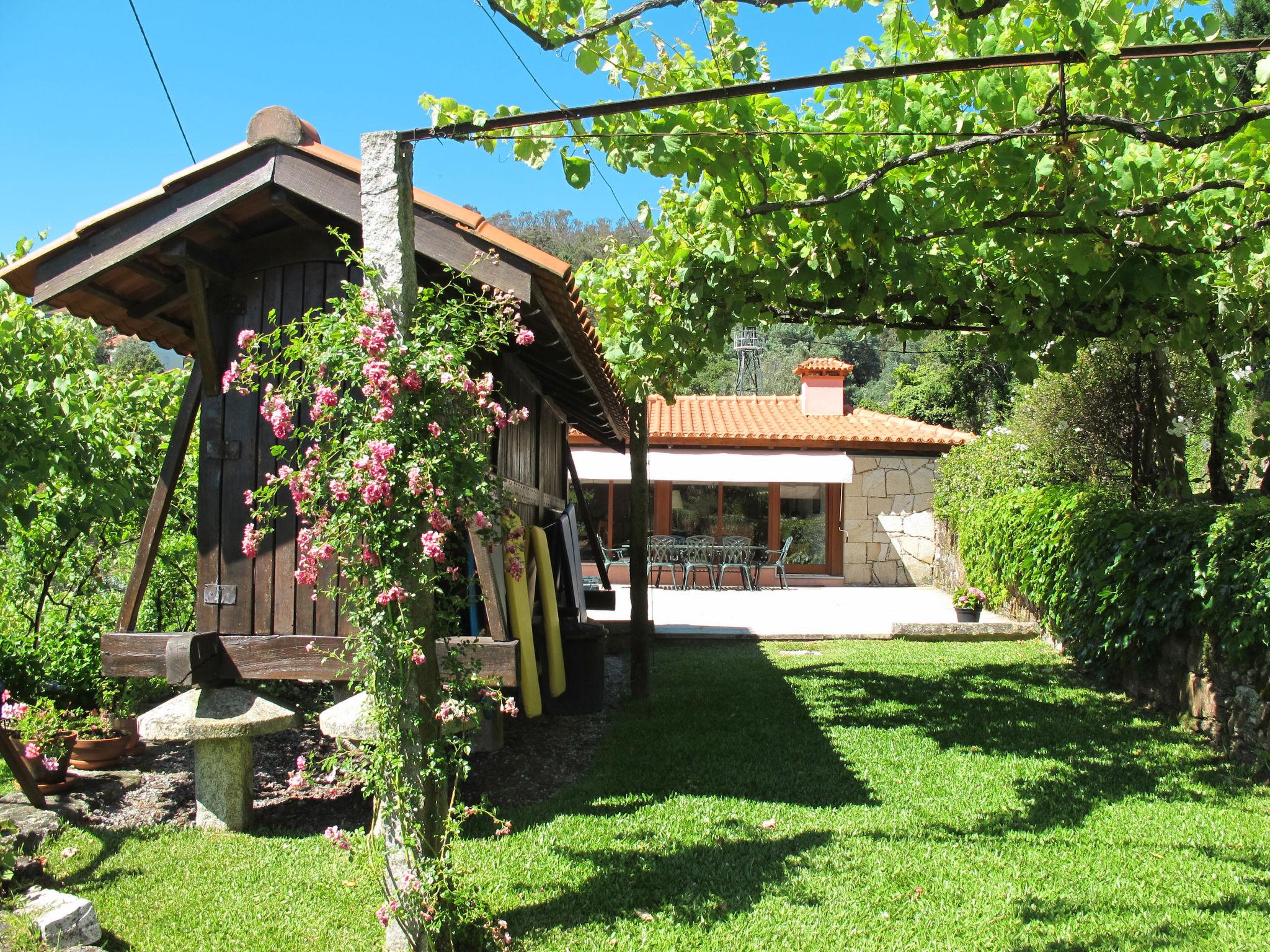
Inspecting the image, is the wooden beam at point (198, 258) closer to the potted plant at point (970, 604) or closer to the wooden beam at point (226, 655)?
the wooden beam at point (226, 655)

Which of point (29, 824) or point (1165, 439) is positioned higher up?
point (1165, 439)

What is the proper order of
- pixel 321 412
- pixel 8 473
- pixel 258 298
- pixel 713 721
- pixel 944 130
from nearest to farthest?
pixel 321 412, pixel 944 130, pixel 8 473, pixel 258 298, pixel 713 721

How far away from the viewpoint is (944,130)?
164 inches

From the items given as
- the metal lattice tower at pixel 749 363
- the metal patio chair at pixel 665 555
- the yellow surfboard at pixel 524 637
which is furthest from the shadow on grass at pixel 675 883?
the metal lattice tower at pixel 749 363

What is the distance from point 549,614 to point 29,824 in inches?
131

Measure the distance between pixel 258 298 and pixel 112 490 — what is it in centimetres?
155

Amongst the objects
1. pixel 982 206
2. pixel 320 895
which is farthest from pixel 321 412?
pixel 982 206

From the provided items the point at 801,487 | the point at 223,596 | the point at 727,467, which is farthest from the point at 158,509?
the point at 801,487

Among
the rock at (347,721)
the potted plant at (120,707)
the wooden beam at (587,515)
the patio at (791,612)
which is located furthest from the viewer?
the patio at (791,612)

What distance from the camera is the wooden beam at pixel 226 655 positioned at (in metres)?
4.71

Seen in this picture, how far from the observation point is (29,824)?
4.30 meters

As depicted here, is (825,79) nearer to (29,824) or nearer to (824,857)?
(824,857)

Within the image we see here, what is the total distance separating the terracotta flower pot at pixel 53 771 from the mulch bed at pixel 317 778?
1.08 feet

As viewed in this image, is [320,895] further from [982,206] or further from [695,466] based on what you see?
[695,466]
